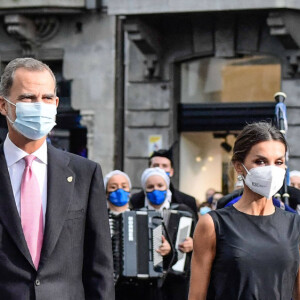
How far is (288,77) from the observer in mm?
17188

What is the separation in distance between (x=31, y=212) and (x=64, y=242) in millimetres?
189

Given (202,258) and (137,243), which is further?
(137,243)

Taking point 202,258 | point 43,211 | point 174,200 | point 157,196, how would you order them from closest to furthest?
point 43,211 → point 202,258 → point 157,196 → point 174,200

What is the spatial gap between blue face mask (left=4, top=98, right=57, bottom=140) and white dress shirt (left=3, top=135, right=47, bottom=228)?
3.4 inches

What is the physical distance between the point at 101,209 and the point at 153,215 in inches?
211

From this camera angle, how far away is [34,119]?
175 inches

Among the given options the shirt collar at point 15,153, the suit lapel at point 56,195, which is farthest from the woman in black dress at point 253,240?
the shirt collar at point 15,153

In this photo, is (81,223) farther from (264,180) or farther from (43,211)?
(264,180)

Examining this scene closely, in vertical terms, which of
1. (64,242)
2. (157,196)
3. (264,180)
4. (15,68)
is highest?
(15,68)

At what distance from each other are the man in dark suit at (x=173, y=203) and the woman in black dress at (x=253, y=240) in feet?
16.8

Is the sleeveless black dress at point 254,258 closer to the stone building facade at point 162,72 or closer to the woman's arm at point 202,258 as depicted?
the woman's arm at point 202,258

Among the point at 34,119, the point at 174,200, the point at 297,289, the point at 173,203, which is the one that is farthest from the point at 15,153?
the point at 174,200

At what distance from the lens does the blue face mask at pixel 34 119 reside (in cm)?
446

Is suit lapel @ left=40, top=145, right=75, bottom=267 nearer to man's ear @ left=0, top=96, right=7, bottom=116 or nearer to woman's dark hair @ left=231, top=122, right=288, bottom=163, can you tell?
man's ear @ left=0, top=96, right=7, bottom=116
